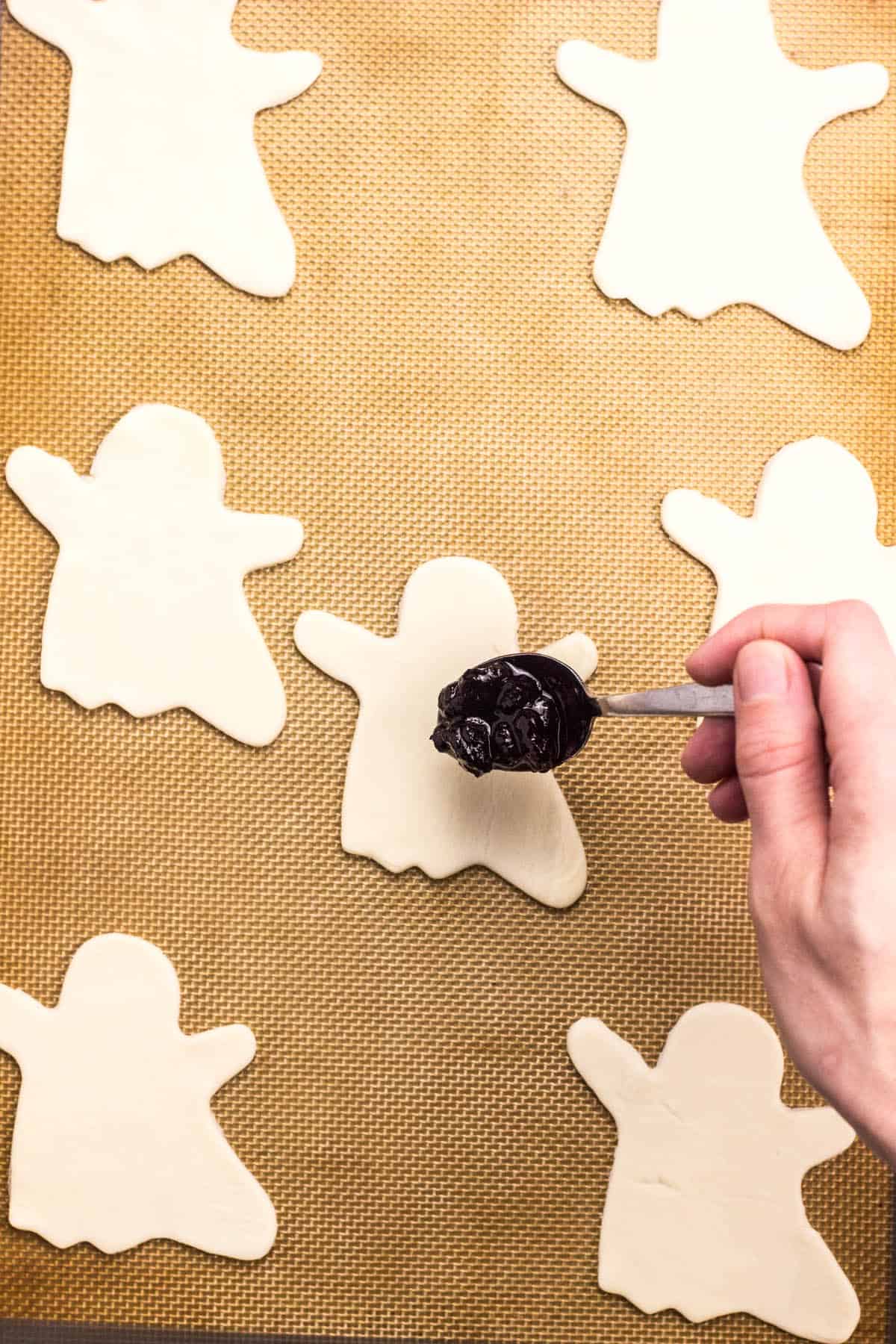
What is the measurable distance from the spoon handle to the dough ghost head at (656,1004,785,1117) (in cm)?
23

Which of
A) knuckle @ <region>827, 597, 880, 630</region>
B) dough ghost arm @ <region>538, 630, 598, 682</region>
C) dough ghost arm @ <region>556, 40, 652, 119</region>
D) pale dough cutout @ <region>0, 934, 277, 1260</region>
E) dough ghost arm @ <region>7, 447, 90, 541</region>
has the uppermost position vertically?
dough ghost arm @ <region>556, 40, 652, 119</region>

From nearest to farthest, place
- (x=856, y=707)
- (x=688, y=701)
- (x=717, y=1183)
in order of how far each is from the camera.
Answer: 1. (x=856, y=707)
2. (x=688, y=701)
3. (x=717, y=1183)

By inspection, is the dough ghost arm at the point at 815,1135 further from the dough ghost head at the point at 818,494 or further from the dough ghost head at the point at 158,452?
the dough ghost head at the point at 158,452

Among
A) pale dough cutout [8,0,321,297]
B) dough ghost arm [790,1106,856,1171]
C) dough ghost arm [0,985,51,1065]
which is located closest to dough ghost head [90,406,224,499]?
pale dough cutout [8,0,321,297]

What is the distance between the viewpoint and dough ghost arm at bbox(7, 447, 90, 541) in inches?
28.3

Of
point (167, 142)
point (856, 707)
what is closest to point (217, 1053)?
point (856, 707)

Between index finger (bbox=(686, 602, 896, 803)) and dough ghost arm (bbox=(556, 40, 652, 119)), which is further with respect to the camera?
dough ghost arm (bbox=(556, 40, 652, 119))

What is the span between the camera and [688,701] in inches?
23.5

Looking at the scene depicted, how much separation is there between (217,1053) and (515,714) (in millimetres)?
311

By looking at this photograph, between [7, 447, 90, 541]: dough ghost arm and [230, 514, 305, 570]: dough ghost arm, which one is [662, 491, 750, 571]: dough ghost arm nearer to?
[230, 514, 305, 570]: dough ghost arm

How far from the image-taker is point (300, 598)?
725 millimetres

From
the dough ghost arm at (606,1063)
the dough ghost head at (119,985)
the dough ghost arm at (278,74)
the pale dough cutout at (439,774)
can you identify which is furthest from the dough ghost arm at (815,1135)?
the dough ghost arm at (278,74)

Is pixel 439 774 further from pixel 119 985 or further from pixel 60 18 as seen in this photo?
pixel 60 18

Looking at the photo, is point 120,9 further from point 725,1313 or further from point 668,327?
point 725,1313
